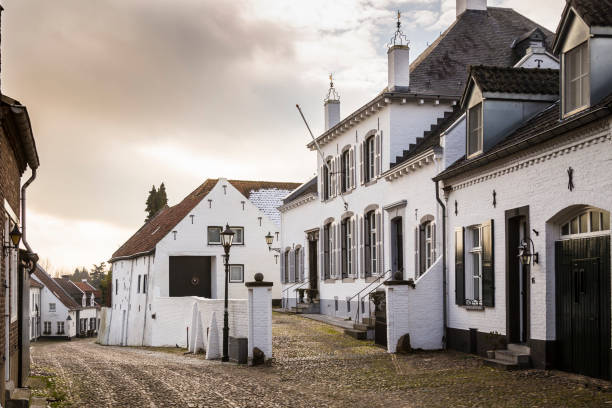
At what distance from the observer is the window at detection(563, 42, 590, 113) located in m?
13.0

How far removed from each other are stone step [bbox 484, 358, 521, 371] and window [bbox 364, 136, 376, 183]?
11.2 meters

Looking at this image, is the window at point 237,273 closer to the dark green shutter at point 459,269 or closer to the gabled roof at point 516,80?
the dark green shutter at point 459,269

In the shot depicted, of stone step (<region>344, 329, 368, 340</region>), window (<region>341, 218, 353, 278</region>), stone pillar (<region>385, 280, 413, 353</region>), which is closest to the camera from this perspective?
stone pillar (<region>385, 280, 413, 353</region>)

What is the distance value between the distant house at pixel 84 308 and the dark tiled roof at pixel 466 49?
6886cm

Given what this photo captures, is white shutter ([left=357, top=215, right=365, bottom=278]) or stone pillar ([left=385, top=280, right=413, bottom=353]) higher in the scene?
white shutter ([left=357, top=215, right=365, bottom=278])

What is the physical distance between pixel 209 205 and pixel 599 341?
3083 cm

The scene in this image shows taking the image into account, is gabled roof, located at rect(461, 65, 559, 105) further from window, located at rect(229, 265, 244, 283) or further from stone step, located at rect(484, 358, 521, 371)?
window, located at rect(229, 265, 244, 283)

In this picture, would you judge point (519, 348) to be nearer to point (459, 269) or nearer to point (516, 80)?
point (459, 269)

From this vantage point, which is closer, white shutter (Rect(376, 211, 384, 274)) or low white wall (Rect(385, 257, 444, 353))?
low white wall (Rect(385, 257, 444, 353))

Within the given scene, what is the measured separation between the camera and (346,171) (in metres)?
28.5

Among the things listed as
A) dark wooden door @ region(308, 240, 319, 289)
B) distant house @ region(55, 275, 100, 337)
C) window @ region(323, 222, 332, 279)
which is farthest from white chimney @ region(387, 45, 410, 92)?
distant house @ region(55, 275, 100, 337)

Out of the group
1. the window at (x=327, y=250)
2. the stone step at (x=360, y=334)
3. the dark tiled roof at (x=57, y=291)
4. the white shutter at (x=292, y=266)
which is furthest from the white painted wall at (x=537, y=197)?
the dark tiled roof at (x=57, y=291)

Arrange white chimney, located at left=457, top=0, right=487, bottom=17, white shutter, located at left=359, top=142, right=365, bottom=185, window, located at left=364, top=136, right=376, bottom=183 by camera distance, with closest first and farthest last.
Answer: window, located at left=364, top=136, right=376, bottom=183 < white shutter, located at left=359, top=142, right=365, bottom=185 < white chimney, located at left=457, top=0, right=487, bottom=17

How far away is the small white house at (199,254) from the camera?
39906 millimetres
